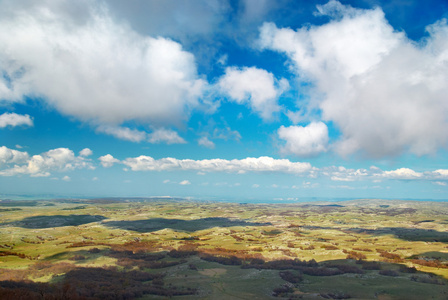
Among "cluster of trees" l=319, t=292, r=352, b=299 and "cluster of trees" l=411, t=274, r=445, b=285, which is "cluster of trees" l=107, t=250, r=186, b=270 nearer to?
"cluster of trees" l=319, t=292, r=352, b=299

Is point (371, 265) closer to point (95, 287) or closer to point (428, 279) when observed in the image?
point (428, 279)

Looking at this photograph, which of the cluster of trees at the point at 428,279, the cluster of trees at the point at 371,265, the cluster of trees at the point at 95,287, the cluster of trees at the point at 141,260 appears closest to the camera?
the cluster of trees at the point at 95,287

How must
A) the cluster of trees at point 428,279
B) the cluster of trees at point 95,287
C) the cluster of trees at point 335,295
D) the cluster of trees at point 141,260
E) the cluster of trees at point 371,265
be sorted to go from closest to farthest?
the cluster of trees at point 95,287 < the cluster of trees at point 335,295 < the cluster of trees at point 428,279 < the cluster of trees at point 371,265 < the cluster of trees at point 141,260

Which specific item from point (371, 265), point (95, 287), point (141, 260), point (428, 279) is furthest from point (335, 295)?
point (141, 260)

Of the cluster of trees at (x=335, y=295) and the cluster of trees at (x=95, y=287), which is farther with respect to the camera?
the cluster of trees at (x=335, y=295)

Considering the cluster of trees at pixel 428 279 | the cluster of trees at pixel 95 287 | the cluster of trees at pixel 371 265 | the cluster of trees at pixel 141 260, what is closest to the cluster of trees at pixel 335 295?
the cluster of trees at pixel 428 279

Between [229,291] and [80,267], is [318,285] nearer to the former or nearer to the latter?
[229,291]

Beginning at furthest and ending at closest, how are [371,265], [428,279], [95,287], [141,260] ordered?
[141,260] < [371,265] < [428,279] < [95,287]

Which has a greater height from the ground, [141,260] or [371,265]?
[371,265]

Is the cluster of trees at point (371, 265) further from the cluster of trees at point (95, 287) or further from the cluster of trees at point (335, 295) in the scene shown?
the cluster of trees at point (95, 287)

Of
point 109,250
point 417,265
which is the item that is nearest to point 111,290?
point 109,250

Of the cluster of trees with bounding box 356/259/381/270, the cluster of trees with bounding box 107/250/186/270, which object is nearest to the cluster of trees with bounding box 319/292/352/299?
the cluster of trees with bounding box 356/259/381/270
